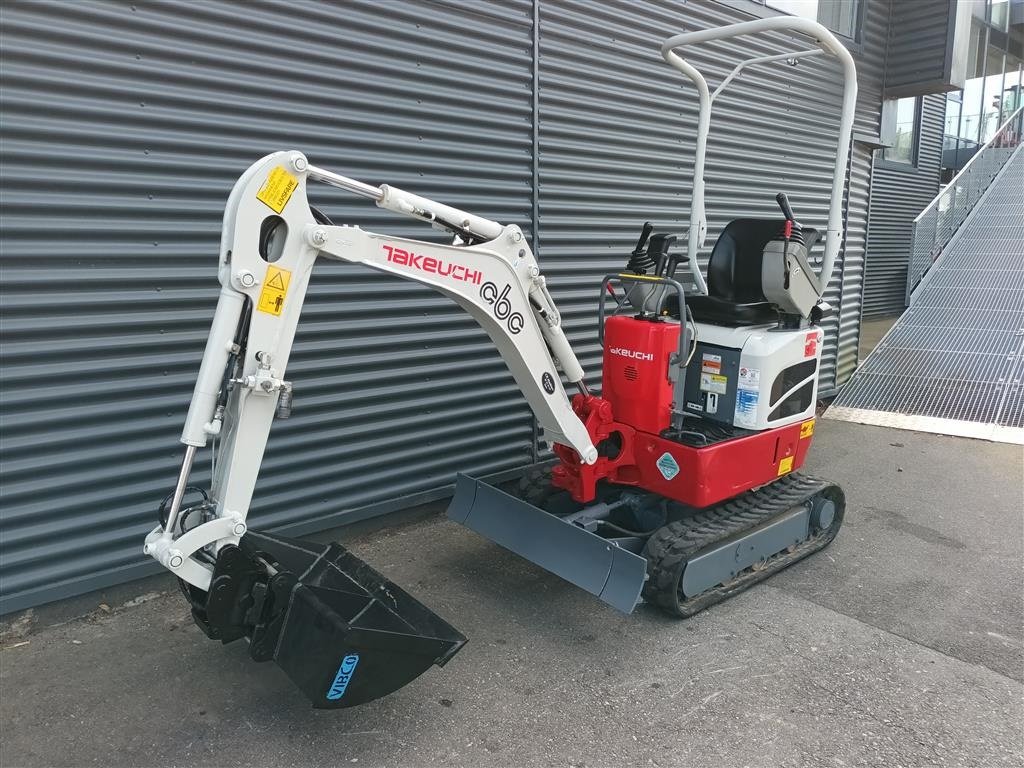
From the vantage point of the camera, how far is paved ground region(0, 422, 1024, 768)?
274cm

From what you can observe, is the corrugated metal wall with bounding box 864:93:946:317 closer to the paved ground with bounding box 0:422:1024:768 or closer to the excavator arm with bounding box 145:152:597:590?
the paved ground with bounding box 0:422:1024:768

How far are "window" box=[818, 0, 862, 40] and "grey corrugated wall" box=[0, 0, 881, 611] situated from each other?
8.67ft

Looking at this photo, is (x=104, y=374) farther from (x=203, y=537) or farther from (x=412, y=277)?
(x=412, y=277)

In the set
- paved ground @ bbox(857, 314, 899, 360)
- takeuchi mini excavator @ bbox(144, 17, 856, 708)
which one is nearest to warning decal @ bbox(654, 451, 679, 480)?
takeuchi mini excavator @ bbox(144, 17, 856, 708)

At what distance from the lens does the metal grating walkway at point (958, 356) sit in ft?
23.9

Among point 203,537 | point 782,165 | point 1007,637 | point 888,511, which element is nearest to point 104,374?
point 203,537

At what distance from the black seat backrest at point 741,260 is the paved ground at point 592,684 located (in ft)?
5.71

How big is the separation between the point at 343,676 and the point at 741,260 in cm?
334

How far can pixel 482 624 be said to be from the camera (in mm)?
3643

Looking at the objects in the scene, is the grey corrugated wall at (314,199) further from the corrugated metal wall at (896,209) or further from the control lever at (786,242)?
the corrugated metal wall at (896,209)

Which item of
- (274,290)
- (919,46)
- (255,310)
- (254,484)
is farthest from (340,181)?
(919,46)

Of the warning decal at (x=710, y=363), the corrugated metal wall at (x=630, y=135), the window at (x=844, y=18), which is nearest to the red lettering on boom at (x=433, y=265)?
the warning decal at (x=710, y=363)

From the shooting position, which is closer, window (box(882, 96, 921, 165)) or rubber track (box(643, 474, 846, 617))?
rubber track (box(643, 474, 846, 617))

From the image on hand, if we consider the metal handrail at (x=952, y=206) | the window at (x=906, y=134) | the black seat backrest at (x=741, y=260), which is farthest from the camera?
the window at (x=906, y=134)
